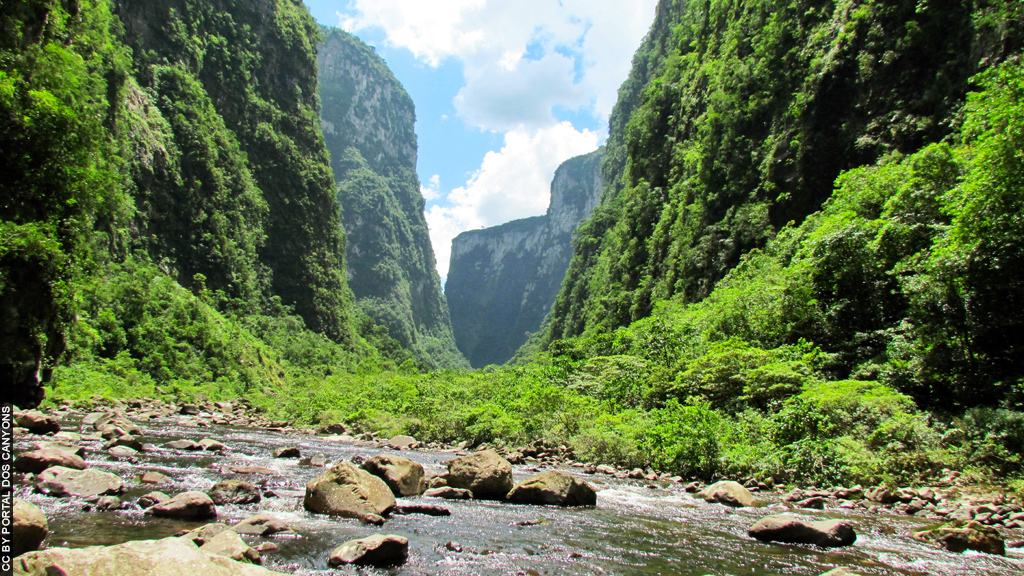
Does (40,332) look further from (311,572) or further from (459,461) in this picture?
(311,572)

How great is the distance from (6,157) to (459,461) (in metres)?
14.1

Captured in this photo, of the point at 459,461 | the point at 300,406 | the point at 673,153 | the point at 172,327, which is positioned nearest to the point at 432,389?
the point at 300,406

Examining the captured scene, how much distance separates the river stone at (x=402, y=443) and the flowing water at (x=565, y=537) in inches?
314

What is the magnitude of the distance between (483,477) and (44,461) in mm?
6543

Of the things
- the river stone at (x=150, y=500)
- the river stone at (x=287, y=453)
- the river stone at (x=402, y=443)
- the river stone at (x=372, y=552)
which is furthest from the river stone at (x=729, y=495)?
the river stone at (x=402, y=443)

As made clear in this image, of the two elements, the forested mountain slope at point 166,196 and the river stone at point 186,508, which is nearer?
the river stone at point 186,508

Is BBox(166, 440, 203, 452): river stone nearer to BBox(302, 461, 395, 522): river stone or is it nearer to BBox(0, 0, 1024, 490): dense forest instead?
BBox(0, 0, 1024, 490): dense forest

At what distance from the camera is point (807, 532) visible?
651 centimetres

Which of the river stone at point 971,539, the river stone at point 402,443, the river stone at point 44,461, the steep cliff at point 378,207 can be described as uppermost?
the steep cliff at point 378,207

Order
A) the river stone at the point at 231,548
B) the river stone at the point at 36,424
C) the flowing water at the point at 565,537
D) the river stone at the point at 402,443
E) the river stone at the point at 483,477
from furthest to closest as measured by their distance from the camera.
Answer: the river stone at the point at 402,443
the river stone at the point at 36,424
the river stone at the point at 483,477
the flowing water at the point at 565,537
the river stone at the point at 231,548

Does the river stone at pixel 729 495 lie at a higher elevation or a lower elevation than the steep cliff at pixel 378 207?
lower

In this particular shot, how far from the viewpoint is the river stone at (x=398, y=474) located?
8922 millimetres

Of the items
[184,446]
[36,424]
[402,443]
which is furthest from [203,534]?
[402,443]

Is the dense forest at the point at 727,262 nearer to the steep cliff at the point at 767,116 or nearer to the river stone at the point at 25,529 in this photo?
the steep cliff at the point at 767,116
